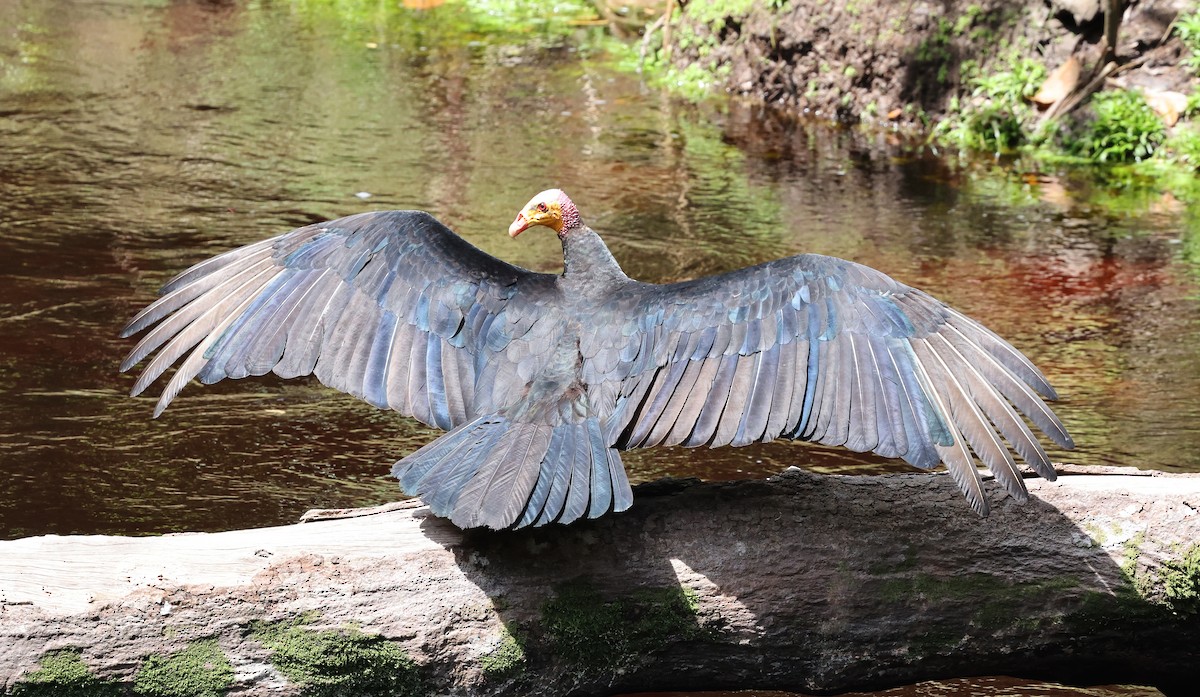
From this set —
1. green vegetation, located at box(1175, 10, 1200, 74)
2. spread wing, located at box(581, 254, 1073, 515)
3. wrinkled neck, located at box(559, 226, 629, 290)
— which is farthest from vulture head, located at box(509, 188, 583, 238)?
green vegetation, located at box(1175, 10, 1200, 74)

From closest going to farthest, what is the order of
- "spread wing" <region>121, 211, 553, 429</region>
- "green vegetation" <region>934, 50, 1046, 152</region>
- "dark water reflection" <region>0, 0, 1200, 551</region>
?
1. "spread wing" <region>121, 211, 553, 429</region>
2. "dark water reflection" <region>0, 0, 1200, 551</region>
3. "green vegetation" <region>934, 50, 1046, 152</region>

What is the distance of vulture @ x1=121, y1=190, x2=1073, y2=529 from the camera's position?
3.06m

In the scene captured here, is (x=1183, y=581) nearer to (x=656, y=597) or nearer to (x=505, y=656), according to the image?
(x=656, y=597)

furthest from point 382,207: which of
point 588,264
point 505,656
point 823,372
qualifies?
point 505,656

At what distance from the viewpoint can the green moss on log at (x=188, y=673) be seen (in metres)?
2.93

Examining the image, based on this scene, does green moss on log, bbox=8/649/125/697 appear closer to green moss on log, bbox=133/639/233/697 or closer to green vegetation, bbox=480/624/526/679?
green moss on log, bbox=133/639/233/697

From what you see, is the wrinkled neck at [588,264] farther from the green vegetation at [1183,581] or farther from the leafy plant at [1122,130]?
the leafy plant at [1122,130]

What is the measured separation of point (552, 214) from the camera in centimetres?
417

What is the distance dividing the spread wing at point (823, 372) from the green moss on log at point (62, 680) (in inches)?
52.0

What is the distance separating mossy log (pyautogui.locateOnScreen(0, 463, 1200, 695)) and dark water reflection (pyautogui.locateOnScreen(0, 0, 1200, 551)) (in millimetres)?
1620

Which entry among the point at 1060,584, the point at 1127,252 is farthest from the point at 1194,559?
the point at 1127,252

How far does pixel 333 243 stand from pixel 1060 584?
2.25 meters

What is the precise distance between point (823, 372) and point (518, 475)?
0.83m

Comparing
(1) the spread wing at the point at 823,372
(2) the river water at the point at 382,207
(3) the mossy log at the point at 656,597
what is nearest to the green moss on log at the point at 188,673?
(3) the mossy log at the point at 656,597
